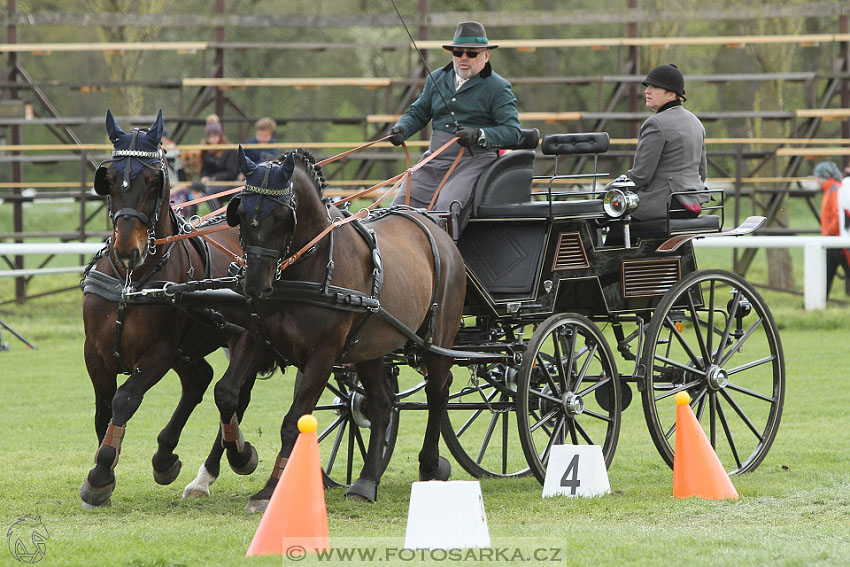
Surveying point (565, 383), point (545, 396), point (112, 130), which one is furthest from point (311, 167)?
point (565, 383)

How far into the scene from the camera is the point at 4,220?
29328 mm

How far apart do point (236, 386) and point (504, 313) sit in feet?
5.95

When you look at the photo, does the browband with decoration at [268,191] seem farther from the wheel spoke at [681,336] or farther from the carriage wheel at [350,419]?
the wheel spoke at [681,336]

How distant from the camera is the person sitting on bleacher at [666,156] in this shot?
26.0 feet

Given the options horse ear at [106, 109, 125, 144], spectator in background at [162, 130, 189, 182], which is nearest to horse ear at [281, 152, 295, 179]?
horse ear at [106, 109, 125, 144]

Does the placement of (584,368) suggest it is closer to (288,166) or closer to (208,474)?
(208,474)

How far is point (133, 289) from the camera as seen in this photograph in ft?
21.0

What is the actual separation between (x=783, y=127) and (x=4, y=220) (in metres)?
17.5

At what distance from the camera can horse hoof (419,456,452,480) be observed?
744cm

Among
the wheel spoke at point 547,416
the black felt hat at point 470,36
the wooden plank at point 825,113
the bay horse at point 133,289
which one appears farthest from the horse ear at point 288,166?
the wooden plank at point 825,113

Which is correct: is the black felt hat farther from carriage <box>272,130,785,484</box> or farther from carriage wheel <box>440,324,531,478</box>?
carriage wheel <box>440,324,531,478</box>

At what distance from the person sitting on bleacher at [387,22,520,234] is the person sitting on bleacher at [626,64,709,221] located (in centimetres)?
82

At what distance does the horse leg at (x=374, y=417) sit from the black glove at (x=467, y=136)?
1361mm

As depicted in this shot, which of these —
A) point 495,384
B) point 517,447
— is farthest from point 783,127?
point 495,384
